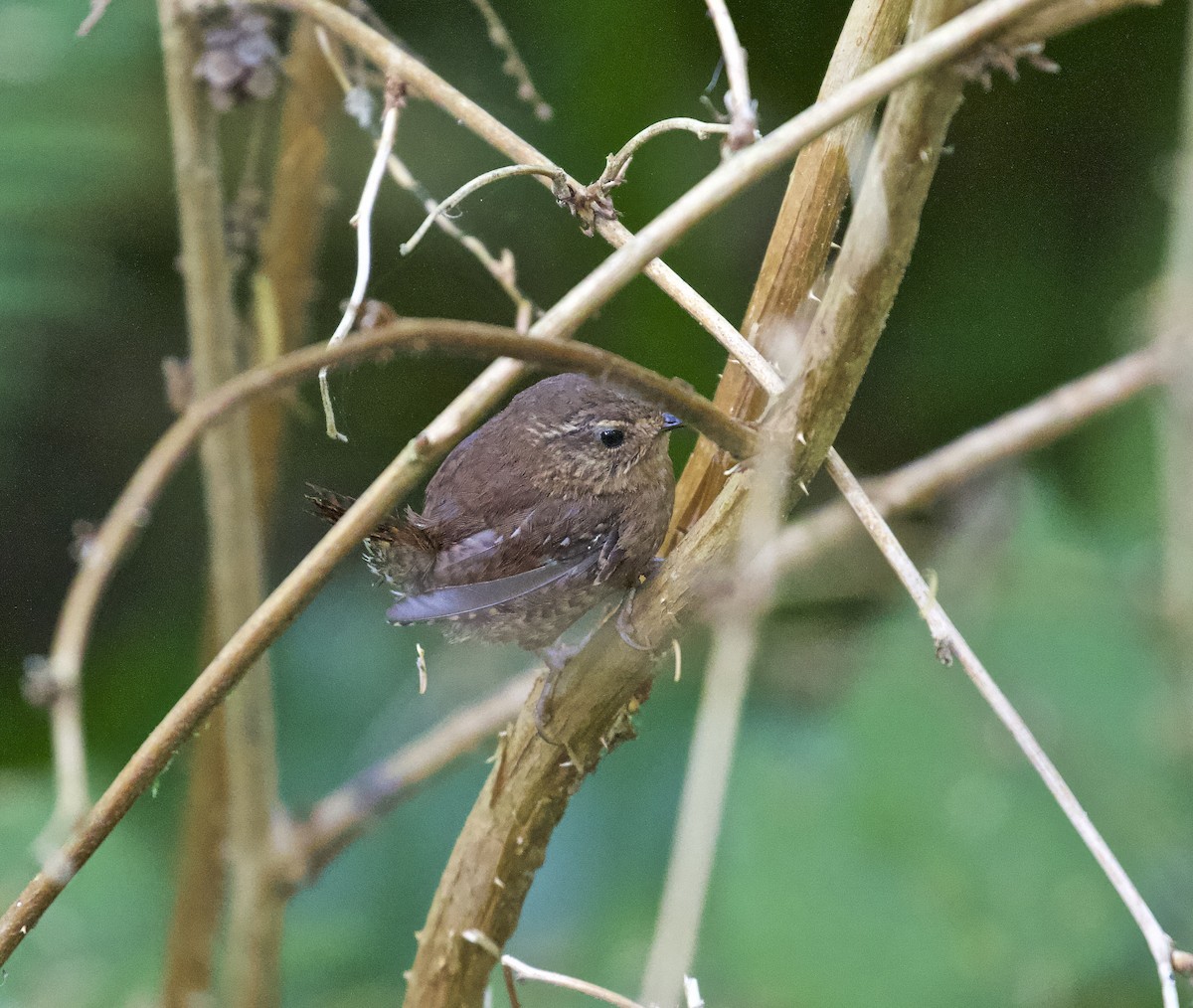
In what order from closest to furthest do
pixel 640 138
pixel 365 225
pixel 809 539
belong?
pixel 640 138
pixel 365 225
pixel 809 539

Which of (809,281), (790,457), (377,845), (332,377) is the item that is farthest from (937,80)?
(377,845)

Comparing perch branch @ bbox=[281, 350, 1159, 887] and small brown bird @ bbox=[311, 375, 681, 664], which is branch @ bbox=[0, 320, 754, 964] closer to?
perch branch @ bbox=[281, 350, 1159, 887]

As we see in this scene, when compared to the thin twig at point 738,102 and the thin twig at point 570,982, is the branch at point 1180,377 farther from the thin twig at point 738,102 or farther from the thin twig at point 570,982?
the thin twig at point 570,982

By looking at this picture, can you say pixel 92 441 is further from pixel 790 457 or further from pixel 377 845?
pixel 790 457

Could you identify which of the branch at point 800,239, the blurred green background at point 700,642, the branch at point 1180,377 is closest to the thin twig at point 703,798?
the branch at point 800,239

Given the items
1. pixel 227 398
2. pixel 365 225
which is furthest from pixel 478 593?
pixel 227 398

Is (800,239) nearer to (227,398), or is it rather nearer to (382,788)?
(227,398)

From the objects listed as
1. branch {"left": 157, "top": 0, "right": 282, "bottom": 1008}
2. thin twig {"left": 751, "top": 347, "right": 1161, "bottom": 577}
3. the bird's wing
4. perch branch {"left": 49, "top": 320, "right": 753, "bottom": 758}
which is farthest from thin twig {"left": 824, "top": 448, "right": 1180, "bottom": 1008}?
branch {"left": 157, "top": 0, "right": 282, "bottom": 1008}
